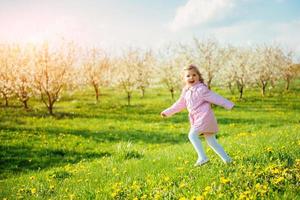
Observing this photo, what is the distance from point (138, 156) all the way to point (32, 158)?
558 centimetres

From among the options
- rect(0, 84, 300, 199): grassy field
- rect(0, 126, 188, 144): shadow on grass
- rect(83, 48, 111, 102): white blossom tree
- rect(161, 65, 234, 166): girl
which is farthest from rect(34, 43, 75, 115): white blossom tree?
rect(161, 65, 234, 166): girl

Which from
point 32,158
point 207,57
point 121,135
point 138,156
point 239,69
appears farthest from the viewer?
point 239,69

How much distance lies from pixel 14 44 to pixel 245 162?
137 feet

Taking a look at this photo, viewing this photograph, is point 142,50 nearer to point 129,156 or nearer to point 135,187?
point 129,156

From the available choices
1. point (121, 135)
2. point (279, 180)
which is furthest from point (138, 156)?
point (121, 135)

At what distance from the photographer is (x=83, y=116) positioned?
31.4 m

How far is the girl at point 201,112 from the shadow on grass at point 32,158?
691 centimetres

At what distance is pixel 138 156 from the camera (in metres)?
13.7

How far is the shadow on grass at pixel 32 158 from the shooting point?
51.8 feet

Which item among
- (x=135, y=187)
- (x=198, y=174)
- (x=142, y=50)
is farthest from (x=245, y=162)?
(x=142, y=50)

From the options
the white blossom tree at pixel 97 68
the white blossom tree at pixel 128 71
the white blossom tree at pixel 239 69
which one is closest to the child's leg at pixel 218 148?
the white blossom tree at pixel 128 71

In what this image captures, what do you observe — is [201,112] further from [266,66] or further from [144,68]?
[266,66]

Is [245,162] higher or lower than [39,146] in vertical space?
higher

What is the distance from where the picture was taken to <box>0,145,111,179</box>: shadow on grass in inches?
621
